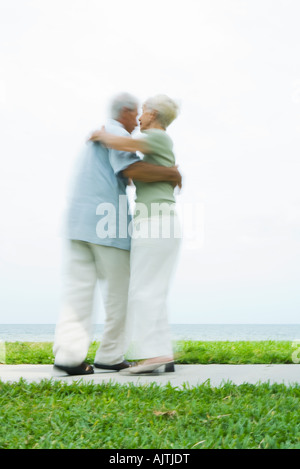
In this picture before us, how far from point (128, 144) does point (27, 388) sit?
1.65 m

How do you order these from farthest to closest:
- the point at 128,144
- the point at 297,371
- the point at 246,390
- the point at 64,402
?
1. the point at 297,371
2. the point at 128,144
3. the point at 246,390
4. the point at 64,402

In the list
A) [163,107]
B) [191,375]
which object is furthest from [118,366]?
[163,107]

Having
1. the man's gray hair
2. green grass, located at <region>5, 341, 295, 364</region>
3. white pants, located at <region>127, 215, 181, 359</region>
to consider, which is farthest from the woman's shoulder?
green grass, located at <region>5, 341, 295, 364</region>

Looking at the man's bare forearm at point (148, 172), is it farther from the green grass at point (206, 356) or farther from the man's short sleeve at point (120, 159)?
the green grass at point (206, 356)

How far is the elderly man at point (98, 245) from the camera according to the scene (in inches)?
146

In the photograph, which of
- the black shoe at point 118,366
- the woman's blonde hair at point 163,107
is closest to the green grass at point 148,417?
the black shoe at point 118,366

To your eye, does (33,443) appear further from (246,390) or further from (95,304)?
(95,304)

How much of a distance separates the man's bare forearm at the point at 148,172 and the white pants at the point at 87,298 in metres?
0.52

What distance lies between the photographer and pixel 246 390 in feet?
10.1

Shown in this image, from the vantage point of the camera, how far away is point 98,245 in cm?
374

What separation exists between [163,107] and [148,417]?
2154 mm

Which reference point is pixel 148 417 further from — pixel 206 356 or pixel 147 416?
pixel 206 356

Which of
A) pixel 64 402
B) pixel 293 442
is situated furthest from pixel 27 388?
pixel 293 442
